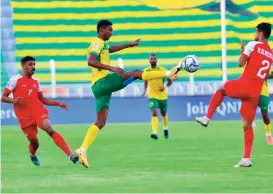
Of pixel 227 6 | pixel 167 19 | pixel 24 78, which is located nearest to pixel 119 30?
pixel 167 19

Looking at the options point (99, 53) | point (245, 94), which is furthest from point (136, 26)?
point (245, 94)

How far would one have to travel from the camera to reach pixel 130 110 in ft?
98.6

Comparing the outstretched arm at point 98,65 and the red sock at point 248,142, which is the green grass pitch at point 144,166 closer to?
the red sock at point 248,142

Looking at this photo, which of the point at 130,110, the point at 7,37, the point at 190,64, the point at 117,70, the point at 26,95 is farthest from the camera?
the point at 7,37

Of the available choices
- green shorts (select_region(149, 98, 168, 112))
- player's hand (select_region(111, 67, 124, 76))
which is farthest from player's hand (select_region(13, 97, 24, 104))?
green shorts (select_region(149, 98, 168, 112))

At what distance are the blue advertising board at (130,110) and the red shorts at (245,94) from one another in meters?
16.4

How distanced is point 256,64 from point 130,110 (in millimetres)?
16752

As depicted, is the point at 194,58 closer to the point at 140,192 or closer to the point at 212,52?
the point at 140,192

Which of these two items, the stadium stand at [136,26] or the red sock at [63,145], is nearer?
the red sock at [63,145]

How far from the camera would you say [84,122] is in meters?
29.8

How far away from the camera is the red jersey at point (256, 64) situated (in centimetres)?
1339

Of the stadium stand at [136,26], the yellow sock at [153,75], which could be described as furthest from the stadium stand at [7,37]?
the yellow sock at [153,75]

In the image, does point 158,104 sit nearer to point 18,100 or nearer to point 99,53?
point 99,53

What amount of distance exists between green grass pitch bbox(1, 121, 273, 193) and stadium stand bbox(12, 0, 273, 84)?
11.7m
